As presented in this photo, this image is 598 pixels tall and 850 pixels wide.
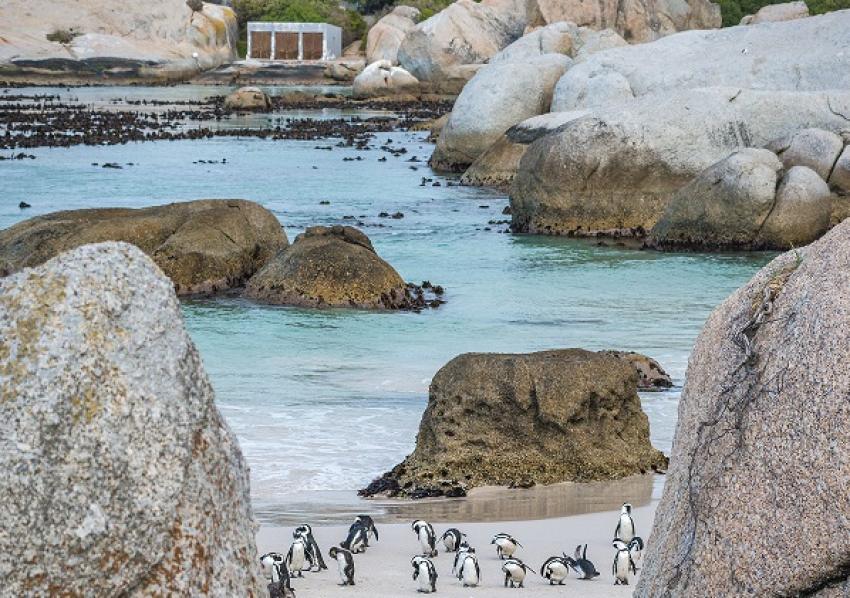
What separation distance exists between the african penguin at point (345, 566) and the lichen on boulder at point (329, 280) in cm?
999

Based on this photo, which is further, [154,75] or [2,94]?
[154,75]

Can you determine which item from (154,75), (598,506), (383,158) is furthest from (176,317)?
(154,75)

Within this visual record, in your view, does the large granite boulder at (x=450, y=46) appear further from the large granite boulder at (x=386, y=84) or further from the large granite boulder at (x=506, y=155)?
the large granite boulder at (x=506, y=155)

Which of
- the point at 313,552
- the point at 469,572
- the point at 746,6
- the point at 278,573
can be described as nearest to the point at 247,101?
the point at 746,6

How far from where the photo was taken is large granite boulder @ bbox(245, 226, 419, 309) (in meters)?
17.1

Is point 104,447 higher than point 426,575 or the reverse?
higher

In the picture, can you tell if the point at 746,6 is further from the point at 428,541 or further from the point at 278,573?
the point at 278,573

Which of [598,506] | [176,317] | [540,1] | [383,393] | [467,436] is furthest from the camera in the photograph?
[540,1]

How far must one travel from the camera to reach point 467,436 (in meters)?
9.84

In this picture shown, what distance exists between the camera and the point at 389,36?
8469 cm

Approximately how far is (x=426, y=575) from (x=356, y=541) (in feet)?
3.27

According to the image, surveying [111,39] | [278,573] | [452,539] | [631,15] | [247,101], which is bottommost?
[247,101]

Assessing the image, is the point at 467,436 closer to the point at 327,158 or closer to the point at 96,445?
the point at 96,445

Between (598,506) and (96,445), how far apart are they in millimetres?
5883
